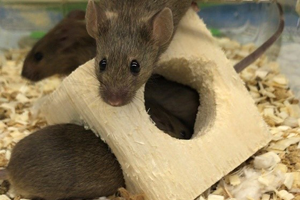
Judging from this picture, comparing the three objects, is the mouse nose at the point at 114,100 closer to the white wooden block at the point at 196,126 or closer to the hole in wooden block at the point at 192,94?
the white wooden block at the point at 196,126

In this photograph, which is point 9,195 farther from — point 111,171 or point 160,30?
point 160,30

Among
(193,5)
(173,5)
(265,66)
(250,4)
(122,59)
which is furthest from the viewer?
(250,4)

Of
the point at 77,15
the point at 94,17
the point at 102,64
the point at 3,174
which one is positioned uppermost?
the point at 94,17

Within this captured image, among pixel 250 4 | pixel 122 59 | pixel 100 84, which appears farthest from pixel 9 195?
pixel 250 4

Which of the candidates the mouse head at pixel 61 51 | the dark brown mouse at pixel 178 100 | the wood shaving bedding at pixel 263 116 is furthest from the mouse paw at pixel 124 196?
Result: the mouse head at pixel 61 51

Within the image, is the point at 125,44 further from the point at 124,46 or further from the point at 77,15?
the point at 77,15

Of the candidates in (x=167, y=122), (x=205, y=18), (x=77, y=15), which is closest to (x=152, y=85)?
(x=167, y=122)

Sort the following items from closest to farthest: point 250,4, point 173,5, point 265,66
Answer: point 173,5, point 265,66, point 250,4
